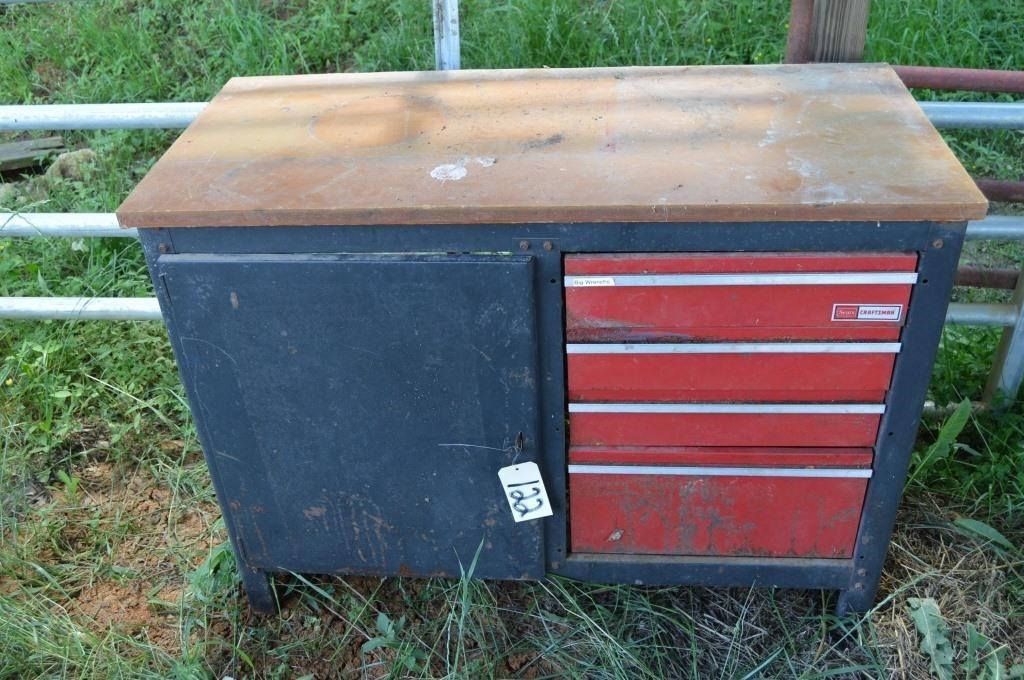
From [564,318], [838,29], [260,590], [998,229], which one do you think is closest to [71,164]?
[260,590]

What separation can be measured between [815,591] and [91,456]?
7.14 ft

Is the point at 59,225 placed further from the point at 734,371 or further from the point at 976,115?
the point at 976,115

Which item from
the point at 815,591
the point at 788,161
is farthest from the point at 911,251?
the point at 815,591

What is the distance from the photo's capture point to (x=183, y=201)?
5.89 feet

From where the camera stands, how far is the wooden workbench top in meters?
1.70

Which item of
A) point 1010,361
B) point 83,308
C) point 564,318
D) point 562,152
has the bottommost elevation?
point 1010,361

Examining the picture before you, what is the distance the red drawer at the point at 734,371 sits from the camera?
1843 millimetres

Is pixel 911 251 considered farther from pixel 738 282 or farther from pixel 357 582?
pixel 357 582

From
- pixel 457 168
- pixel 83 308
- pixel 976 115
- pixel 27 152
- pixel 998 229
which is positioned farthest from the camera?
pixel 27 152

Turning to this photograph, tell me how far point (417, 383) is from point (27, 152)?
319 centimetres

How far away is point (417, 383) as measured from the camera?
75.9 inches

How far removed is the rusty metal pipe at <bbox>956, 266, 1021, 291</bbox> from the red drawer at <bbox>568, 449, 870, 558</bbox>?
99cm

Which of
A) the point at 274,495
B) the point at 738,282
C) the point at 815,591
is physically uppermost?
the point at 738,282

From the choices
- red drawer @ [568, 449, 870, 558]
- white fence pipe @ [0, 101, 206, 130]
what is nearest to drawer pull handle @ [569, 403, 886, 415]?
red drawer @ [568, 449, 870, 558]
